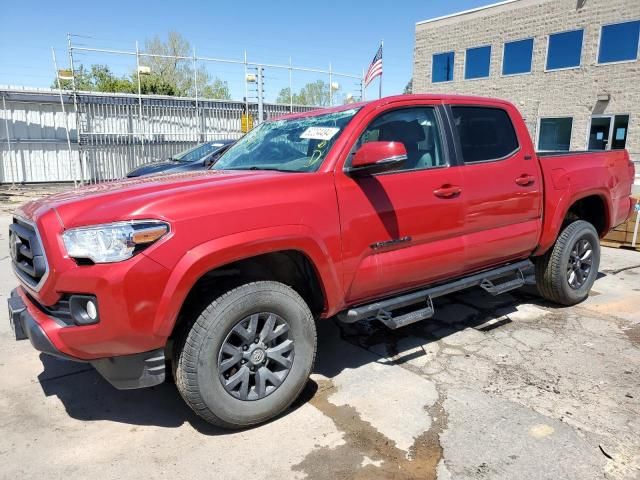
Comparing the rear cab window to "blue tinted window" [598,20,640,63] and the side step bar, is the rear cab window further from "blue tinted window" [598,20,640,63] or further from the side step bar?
"blue tinted window" [598,20,640,63]

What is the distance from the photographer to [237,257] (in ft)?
8.67

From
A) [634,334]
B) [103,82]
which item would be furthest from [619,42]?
[103,82]

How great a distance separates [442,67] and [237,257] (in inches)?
900

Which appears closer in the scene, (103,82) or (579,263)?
(579,263)

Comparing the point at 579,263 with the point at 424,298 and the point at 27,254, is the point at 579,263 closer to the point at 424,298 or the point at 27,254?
the point at 424,298

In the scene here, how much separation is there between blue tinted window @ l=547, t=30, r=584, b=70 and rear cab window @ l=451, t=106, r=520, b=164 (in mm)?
17148

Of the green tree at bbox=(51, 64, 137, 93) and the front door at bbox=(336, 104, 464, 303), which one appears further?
the green tree at bbox=(51, 64, 137, 93)

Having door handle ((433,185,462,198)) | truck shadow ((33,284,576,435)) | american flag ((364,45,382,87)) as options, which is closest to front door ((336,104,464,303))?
door handle ((433,185,462,198))

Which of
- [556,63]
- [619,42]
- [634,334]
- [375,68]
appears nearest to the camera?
[634,334]

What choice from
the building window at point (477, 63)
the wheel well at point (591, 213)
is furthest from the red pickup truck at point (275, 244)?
the building window at point (477, 63)

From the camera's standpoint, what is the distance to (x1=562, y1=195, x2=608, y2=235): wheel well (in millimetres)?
4961

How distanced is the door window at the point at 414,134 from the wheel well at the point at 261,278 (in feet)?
3.34

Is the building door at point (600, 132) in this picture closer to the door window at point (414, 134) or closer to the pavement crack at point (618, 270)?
the pavement crack at point (618, 270)

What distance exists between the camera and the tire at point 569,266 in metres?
4.71
